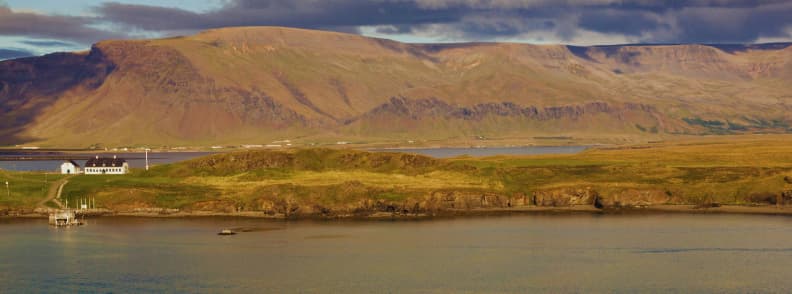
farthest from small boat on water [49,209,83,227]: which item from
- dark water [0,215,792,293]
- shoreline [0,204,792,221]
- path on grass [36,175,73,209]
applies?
path on grass [36,175,73,209]

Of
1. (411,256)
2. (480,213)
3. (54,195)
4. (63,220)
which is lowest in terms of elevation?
(411,256)

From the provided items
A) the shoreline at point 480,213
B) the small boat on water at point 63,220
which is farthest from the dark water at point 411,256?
the shoreline at point 480,213

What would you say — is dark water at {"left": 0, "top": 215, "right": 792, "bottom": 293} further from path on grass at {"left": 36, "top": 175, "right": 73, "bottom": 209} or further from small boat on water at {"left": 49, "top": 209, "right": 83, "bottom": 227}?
path on grass at {"left": 36, "top": 175, "right": 73, "bottom": 209}

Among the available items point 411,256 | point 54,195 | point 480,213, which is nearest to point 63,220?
point 54,195

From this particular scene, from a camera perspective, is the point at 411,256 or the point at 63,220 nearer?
the point at 411,256

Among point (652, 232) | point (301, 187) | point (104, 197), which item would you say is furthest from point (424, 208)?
point (104, 197)

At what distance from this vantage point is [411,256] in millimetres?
132125

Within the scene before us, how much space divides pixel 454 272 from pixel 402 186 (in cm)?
7421

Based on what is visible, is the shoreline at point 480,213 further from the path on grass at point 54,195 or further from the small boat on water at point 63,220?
the small boat on water at point 63,220

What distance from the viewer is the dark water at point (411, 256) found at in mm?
112938

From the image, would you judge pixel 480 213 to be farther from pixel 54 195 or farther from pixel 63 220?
pixel 54 195

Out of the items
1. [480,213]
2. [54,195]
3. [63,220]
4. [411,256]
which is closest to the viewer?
[411,256]

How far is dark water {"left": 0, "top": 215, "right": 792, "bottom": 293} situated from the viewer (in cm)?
11294

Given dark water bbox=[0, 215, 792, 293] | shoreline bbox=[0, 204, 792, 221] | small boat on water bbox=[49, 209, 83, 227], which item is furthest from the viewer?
shoreline bbox=[0, 204, 792, 221]
